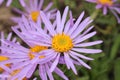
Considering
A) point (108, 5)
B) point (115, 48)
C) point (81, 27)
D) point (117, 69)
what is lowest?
point (117, 69)

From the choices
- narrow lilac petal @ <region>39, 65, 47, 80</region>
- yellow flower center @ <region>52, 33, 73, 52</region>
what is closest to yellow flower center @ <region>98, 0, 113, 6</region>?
yellow flower center @ <region>52, 33, 73, 52</region>

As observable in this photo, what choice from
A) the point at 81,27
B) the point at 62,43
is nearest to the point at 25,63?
the point at 62,43

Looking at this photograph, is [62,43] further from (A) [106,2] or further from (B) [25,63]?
(A) [106,2]

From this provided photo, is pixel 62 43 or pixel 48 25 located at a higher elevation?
pixel 48 25

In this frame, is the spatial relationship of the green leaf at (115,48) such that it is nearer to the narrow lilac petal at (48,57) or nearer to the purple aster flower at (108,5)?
the purple aster flower at (108,5)

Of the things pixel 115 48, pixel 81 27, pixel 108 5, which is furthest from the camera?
pixel 115 48

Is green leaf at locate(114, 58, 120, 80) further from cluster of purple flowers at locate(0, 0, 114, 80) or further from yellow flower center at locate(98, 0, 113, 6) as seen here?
cluster of purple flowers at locate(0, 0, 114, 80)

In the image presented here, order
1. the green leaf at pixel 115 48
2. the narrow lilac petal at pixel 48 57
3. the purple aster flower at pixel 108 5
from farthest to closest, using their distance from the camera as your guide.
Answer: the green leaf at pixel 115 48
the purple aster flower at pixel 108 5
the narrow lilac petal at pixel 48 57

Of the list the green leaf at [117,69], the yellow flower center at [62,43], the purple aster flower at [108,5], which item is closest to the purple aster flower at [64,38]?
the yellow flower center at [62,43]

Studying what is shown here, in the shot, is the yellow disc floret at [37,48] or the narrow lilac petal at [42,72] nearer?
the narrow lilac petal at [42,72]
